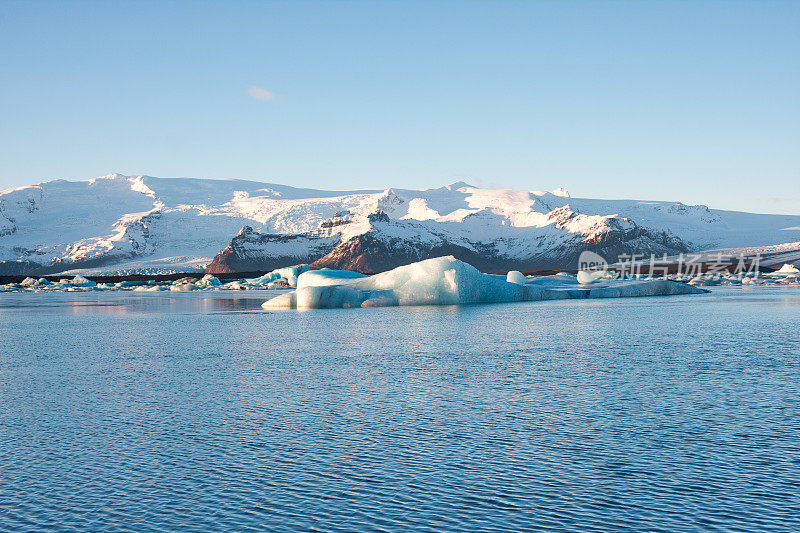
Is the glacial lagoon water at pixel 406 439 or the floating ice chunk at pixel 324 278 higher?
the floating ice chunk at pixel 324 278

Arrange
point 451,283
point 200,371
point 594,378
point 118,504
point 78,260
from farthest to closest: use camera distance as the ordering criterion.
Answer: point 78,260, point 451,283, point 200,371, point 594,378, point 118,504

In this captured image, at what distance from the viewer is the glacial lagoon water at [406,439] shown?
553cm

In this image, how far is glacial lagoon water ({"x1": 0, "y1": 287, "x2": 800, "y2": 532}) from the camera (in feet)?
18.1

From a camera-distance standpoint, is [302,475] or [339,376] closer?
[302,475]

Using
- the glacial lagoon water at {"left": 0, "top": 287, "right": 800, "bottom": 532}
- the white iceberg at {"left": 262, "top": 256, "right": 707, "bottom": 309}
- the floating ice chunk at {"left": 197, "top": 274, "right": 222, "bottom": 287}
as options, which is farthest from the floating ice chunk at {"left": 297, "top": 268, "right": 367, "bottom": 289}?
the floating ice chunk at {"left": 197, "top": 274, "right": 222, "bottom": 287}

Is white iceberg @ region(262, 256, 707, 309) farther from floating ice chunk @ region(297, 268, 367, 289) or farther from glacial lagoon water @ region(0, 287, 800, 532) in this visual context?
glacial lagoon water @ region(0, 287, 800, 532)

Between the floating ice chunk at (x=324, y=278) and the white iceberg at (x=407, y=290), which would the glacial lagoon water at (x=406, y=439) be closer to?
the white iceberg at (x=407, y=290)

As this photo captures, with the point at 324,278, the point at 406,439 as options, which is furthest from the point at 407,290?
the point at 406,439

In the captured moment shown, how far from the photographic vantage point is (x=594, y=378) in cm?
1162

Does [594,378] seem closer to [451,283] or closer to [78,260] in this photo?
[451,283]

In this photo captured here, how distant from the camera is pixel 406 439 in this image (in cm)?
771

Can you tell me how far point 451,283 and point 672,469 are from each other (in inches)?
1160

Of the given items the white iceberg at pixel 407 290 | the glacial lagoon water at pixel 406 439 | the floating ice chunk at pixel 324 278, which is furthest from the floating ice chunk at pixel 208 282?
the glacial lagoon water at pixel 406 439

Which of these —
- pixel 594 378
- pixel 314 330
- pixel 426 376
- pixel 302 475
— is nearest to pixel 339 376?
pixel 426 376
